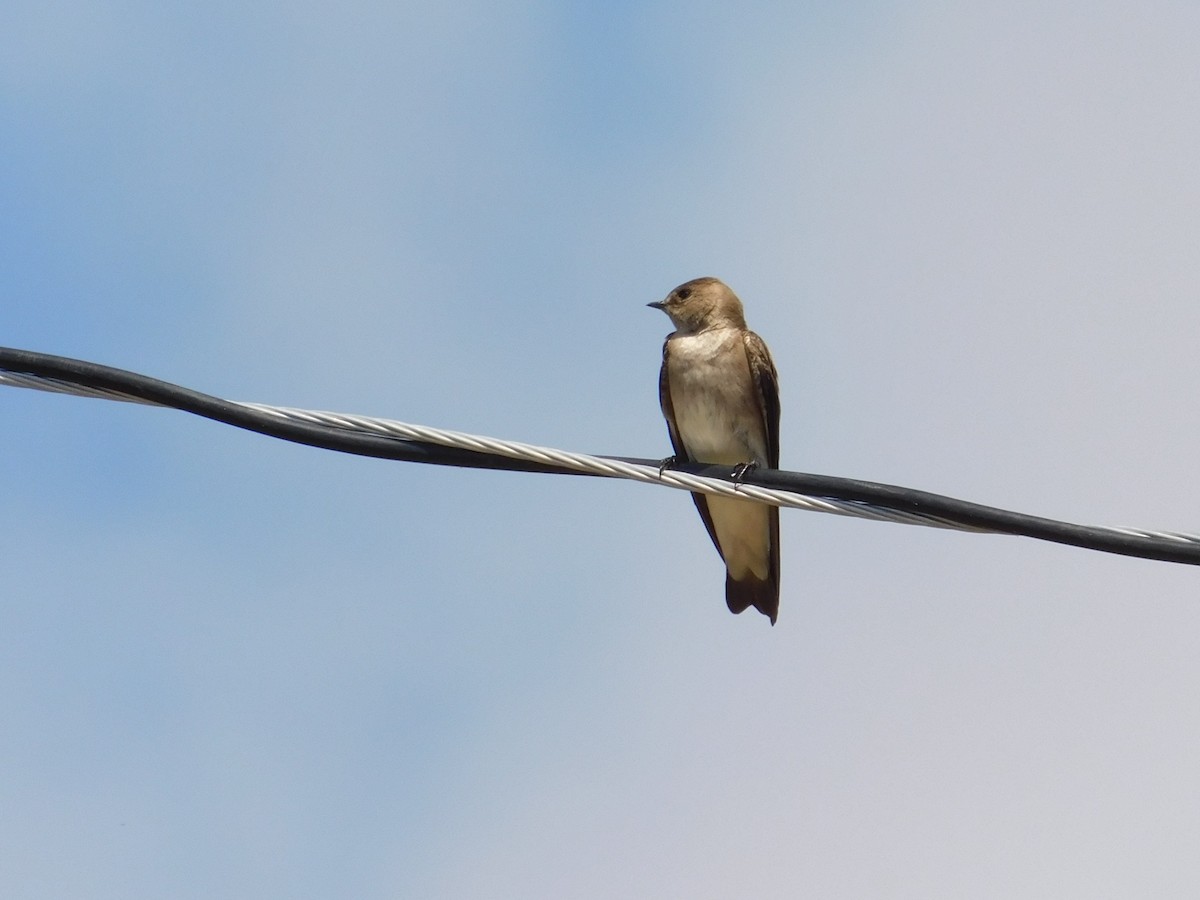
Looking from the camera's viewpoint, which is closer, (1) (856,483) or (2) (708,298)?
→ (1) (856,483)

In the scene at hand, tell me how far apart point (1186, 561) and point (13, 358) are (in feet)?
11.9

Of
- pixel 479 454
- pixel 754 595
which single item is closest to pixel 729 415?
pixel 754 595

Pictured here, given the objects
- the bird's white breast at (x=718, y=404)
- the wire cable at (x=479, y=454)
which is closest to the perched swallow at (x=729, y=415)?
the bird's white breast at (x=718, y=404)

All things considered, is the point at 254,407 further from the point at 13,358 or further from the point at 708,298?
the point at 708,298

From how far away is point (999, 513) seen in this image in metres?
4.97

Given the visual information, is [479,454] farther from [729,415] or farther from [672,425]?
[672,425]

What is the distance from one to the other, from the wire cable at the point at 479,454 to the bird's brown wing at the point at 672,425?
439 cm

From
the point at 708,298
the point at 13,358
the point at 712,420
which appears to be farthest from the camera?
the point at 708,298

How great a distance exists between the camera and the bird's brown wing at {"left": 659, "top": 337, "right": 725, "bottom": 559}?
9875 millimetres

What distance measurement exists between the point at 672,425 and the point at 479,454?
182 inches

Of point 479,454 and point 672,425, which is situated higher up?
point 672,425

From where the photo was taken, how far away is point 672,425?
992cm

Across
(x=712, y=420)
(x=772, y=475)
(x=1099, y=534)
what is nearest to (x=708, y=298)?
(x=712, y=420)

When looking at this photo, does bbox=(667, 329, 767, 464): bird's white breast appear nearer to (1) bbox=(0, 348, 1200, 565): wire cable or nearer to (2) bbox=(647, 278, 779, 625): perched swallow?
(2) bbox=(647, 278, 779, 625): perched swallow
